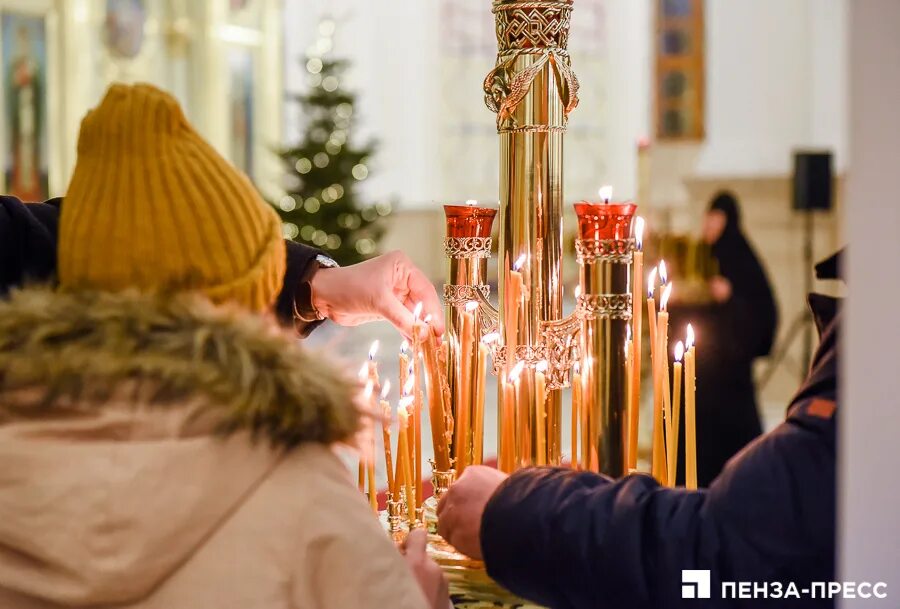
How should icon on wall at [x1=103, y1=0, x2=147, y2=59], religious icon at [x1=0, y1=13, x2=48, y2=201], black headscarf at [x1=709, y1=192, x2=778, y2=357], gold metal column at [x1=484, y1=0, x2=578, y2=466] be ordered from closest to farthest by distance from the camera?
gold metal column at [x1=484, y1=0, x2=578, y2=466] → black headscarf at [x1=709, y1=192, x2=778, y2=357] → religious icon at [x1=0, y1=13, x2=48, y2=201] → icon on wall at [x1=103, y1=0, x2=147, y2=59]

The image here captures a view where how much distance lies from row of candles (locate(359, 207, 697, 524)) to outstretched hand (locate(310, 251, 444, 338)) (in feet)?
0.43

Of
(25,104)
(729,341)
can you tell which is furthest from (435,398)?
(25,104)

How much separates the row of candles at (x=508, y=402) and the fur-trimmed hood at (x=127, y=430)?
0.29 m

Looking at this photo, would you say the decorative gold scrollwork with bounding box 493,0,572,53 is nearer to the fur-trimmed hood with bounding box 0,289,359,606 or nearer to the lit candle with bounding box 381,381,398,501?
the lit candle with bounding box 381,381,398,501

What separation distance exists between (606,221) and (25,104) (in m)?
7.42

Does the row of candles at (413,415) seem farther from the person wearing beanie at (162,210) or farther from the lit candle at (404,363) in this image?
the person wearing beanie at (162,210)

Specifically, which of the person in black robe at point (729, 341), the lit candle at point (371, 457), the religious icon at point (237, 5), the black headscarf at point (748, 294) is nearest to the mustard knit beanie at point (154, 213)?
Answer: the lit candle at point (371, 457)

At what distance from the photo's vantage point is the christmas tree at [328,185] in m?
9.34

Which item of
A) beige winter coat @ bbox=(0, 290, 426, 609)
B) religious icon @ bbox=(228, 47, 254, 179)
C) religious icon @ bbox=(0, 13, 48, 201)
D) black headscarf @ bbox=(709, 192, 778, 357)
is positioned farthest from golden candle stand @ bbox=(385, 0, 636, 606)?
religious icon @ bbox=(228, 47, 254, 179)

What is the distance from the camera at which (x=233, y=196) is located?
107cm

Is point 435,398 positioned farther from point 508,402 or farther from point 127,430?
point 127,430

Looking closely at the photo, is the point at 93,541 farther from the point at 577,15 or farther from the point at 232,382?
the point at 577,15

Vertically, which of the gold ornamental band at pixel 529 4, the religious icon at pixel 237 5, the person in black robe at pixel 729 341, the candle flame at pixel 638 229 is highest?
the religious icon at pixel 237 5

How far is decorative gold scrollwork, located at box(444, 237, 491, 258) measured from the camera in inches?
59.4
